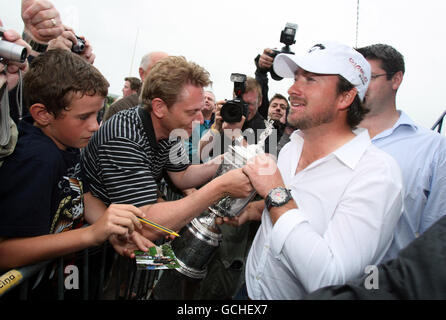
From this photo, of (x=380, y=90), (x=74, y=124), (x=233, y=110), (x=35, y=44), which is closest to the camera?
(x=74, y=124)

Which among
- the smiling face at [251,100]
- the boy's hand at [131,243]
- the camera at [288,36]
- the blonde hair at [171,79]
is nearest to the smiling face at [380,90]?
the camera at [288,36]

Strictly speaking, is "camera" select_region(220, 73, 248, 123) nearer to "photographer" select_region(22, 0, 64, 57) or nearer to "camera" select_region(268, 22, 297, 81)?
"camera" select_region(268, 22, 297, 81)

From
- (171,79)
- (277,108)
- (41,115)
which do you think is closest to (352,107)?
(171,79)

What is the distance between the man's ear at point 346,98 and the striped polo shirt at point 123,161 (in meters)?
1.26

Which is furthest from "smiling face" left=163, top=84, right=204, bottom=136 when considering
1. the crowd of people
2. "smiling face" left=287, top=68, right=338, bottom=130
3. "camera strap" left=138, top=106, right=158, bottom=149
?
"smiling face" left=287, top=68, right=338, bottom=130

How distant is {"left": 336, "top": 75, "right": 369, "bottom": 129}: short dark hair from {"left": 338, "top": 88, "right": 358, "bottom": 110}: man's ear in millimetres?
20

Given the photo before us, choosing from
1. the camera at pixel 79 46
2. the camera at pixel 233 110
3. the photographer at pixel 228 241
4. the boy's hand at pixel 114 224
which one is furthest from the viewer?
the camera at pixel 233 110

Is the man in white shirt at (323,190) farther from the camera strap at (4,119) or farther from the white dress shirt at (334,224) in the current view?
the camera strap at (4,119)

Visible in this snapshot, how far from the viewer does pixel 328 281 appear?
1.24 meters

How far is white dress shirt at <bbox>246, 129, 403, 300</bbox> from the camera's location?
4.09 feet

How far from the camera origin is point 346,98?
1.77 metres

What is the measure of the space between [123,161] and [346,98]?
1442 mm

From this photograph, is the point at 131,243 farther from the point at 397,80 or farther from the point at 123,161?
the point at 397,80

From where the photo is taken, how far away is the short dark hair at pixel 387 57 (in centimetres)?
257
